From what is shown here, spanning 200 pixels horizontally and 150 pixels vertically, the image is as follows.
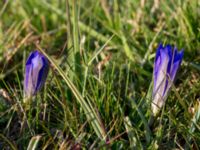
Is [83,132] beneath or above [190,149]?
above

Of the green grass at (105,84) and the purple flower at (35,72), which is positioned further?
the purple flower at (35,72)

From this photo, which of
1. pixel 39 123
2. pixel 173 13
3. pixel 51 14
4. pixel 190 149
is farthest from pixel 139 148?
pixel 51 14

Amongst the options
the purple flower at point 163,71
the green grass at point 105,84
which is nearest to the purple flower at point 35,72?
the green grass at point 105,84

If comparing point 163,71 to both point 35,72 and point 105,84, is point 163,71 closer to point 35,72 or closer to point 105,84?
point 105,84

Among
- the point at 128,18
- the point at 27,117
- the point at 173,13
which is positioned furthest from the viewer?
the point at 128,18

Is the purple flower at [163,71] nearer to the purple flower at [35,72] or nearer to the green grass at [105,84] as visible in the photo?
the green grass at [105,84]

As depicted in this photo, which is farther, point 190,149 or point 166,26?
point 166,26

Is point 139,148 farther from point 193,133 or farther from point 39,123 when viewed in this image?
point 39,123
